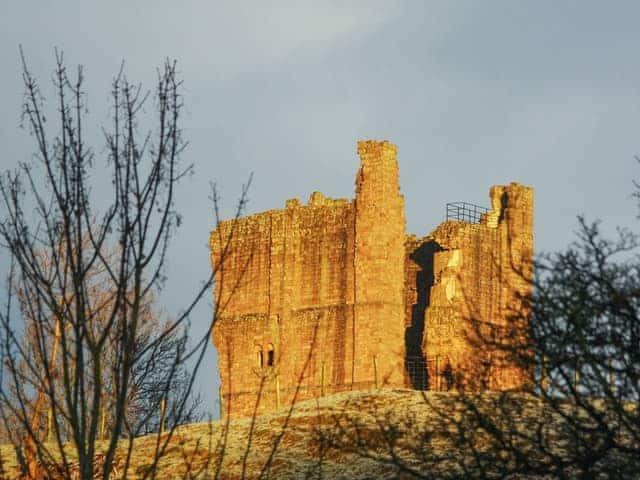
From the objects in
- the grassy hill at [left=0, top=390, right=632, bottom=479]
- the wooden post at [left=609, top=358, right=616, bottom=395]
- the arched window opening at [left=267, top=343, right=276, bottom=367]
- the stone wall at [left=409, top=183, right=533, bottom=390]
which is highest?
the stone wall at [left=409, top=183, right=533, bottom=390]

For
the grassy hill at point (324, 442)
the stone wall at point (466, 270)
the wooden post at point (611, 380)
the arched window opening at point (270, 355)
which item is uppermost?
the stone wall at point (466, 270)

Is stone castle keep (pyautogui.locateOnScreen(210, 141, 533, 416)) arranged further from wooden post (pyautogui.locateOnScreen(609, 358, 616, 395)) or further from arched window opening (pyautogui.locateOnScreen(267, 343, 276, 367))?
wooden post (pyautogui.locateOnScreen(609, 358, 616, 395))

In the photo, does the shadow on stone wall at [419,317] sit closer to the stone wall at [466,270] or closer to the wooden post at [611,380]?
the stone wall at [466,270]

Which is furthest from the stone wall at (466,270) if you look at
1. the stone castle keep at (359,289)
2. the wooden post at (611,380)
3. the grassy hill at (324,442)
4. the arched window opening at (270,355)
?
the wooden post at (611,380)

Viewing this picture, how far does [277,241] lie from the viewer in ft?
182

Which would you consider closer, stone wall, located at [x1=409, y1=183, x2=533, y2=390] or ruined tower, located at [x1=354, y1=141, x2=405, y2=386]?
stone wall, located at [x1=409, y1=183, x2=533, y2=390]

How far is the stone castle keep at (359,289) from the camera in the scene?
52.2 m

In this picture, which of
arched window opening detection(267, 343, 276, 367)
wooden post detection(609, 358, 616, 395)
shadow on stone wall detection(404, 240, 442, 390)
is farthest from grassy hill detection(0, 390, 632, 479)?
wooden post detection(609, 358, 616, 395)

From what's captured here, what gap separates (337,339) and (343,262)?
277 centimetres

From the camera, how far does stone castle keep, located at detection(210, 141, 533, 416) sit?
52250 mm

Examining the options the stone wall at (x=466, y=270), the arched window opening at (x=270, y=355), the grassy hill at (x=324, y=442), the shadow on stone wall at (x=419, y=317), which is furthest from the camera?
the arched window opening at (x=270, y=355)

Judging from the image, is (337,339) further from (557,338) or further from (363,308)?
(557,338)

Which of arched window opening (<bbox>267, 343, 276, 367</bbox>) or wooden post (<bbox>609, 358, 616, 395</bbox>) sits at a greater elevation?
arched window opening (<bbox>267, 343, 276, 367</bbox>)

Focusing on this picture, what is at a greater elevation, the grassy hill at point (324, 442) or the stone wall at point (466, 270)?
the stone wall at point (466, 270)
